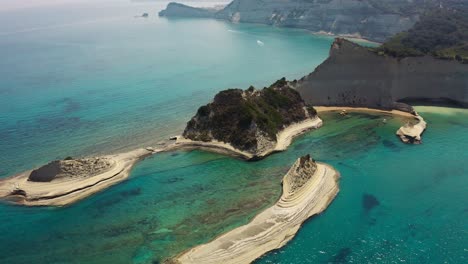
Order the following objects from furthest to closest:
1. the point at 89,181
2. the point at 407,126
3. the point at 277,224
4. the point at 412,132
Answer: the point at 407,126 < the point at 412,132 < the point at 89,181 < the point at 277,224

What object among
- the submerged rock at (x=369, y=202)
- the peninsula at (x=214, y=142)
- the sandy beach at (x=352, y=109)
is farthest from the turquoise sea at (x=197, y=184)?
the sandy beach at (x=352, y=109)

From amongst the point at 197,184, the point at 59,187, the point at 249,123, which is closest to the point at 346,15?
the point at 249,123

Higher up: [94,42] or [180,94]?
[94,42]

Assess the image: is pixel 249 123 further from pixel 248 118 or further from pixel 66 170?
pixel 66 170

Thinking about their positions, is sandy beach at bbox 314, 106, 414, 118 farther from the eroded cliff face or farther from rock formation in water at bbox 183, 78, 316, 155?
rock formation in water at bbox 183, 78, 316, 155

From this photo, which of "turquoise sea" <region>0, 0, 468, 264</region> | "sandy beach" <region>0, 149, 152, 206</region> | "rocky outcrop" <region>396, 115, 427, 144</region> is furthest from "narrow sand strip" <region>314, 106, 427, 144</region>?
"sandy beach" <region>0, 149, 152, 206</region>

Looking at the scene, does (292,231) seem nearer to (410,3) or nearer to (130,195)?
(130,195)

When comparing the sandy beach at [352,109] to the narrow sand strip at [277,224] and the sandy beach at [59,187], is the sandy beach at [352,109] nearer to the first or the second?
the narrow sand strip at [277,224]

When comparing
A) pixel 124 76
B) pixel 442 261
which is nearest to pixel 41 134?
pixel 124 76
